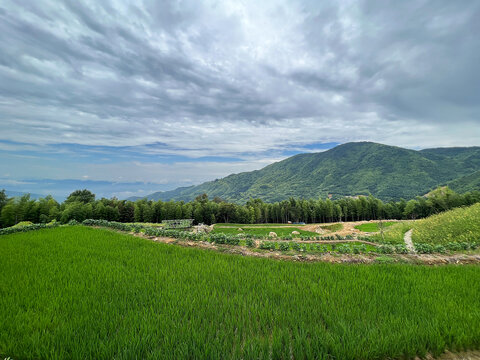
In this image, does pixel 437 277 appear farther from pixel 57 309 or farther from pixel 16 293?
pixel 16 293

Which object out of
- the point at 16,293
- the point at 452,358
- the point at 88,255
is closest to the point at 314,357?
the point at 452,358

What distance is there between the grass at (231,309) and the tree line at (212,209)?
4729cm

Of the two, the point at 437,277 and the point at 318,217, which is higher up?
the point at 437,277

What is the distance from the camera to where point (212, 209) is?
69.4 metres

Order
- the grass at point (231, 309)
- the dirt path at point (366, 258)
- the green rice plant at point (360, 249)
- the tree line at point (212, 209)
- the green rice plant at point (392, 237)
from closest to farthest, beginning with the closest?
the grass at point (231, 309), the dirt path at point (366, 258), the green rice plant at point (360, 249), the green rice plant at point (392, 237), the tree line at point (212, 209)

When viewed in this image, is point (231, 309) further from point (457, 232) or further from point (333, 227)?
point (333, 227)

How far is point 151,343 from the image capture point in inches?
129

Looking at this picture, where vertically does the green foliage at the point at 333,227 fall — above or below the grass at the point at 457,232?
below

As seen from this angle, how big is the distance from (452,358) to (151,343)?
17.3 ft

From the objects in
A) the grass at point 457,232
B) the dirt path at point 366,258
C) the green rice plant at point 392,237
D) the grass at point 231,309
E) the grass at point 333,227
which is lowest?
the grass at point 333,227

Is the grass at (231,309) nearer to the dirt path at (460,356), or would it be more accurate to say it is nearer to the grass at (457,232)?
the dirt path at (460,356)

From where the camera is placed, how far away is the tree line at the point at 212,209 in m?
40.8

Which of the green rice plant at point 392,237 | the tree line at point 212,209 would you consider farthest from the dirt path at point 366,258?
the tree line at point 212,209

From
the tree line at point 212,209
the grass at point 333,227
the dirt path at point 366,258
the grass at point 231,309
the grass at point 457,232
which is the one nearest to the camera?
the grass at point 231,309
